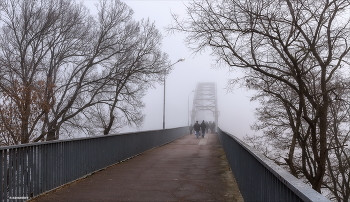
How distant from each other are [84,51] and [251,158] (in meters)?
25.9

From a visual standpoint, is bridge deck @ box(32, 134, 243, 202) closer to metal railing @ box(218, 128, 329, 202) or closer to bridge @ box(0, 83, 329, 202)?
bridge @ box(0, 83, 329, 202)

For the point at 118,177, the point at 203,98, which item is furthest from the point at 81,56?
the point at 203,98

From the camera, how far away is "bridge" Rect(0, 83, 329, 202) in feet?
18.9

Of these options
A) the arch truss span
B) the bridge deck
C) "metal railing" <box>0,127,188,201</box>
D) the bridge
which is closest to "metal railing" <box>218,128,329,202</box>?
the bridge

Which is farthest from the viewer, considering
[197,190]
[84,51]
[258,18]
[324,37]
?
[84,51]

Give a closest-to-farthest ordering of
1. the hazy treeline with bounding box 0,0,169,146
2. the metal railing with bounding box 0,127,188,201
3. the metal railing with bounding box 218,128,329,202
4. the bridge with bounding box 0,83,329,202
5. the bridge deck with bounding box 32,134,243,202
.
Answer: the metal railing with bounding box 218,128,329,202 → the bridge with bounding box 0,83,329,202 → the metal railing with bounding box 0,127,188,201 → the bridge deck with bounding box 32,134,243,202 → the hazy treeline with bounding box 0,0,169,146

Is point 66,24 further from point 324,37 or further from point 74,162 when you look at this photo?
point 74,162

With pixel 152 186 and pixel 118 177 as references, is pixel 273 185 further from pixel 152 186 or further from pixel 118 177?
pixel 118 177

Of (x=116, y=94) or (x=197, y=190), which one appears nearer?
(x=197, y=190)

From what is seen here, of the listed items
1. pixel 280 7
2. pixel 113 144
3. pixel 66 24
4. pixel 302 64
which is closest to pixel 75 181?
pixel 113 144

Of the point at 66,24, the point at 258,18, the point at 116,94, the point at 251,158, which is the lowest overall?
the point at 251,158

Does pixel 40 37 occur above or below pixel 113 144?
above

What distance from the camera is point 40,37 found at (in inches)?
1155

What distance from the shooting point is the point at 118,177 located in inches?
478
